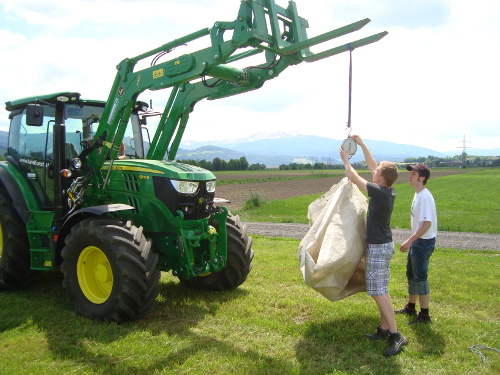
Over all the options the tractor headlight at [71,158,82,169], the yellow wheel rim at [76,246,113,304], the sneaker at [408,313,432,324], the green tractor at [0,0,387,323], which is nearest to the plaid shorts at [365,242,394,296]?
the sneaker at [408,313,432,324]

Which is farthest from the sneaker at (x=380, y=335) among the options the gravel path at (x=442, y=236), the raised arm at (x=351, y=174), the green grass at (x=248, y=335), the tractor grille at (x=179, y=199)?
the gravel path at (x=442, y=236)

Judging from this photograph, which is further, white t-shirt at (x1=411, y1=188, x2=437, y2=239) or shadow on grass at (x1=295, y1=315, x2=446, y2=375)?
white t-shirt at (x1=411, y1=188, x2=437, y2=239)

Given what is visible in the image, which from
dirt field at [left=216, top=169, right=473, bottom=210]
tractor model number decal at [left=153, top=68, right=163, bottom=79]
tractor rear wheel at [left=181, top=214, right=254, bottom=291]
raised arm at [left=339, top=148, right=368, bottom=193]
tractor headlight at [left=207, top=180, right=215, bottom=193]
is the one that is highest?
tractor model number decal at [left=153, top=68, right=163, bottom=79]

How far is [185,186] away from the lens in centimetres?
563

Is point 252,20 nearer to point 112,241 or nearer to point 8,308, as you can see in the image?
point 112,241

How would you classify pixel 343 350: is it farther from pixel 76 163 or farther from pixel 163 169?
pixel 76 163

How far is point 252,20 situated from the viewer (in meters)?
4.77

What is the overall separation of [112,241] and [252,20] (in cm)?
290

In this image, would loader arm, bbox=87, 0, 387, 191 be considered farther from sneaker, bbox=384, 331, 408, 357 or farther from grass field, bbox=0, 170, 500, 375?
sneaker, bbox=384, 331, 408, 357

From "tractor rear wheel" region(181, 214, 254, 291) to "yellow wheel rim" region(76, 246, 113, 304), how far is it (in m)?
1.50

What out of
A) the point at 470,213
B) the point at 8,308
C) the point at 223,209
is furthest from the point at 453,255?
the point at 470,213

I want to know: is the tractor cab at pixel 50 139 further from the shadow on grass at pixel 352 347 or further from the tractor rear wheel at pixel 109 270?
the shadow on grass at pixel 352 347

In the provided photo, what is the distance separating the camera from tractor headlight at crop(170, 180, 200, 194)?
5.57m

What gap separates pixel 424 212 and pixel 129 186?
3.71 m
